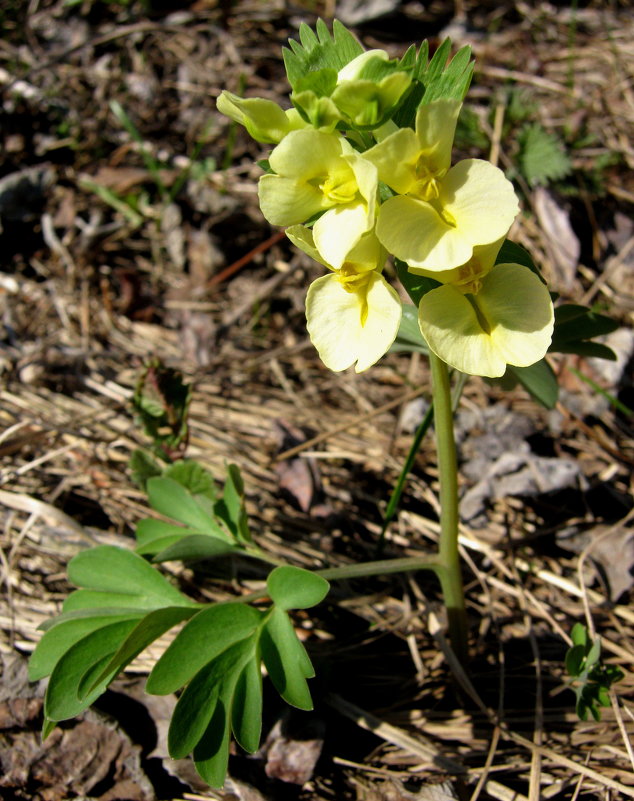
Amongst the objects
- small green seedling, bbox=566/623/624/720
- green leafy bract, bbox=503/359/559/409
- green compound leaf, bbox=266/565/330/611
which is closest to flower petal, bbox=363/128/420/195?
green leafy bract, bbox=503/359/559/409

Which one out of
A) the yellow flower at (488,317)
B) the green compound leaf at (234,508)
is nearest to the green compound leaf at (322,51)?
the yellow flower at (488,317)

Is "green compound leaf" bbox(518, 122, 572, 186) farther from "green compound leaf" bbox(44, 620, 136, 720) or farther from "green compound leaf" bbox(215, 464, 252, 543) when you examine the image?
"green compound leaf" bbox(44, 620, 136, 720)

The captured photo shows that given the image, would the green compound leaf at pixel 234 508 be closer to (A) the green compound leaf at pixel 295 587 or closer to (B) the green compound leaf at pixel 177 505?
(B) the green compound leaf at pixel 177 505

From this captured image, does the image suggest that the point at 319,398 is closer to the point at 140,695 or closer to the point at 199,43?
the point at 140,695

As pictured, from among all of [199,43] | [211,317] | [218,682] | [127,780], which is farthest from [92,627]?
[199,43]

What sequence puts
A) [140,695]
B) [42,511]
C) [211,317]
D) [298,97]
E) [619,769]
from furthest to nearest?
[211,317], [42,511], [140,695], [619,769], [298,97]
